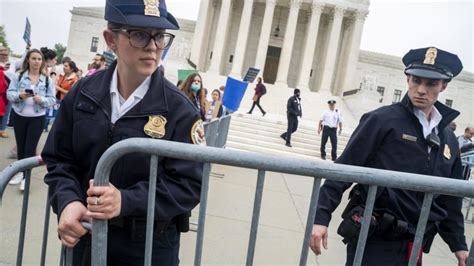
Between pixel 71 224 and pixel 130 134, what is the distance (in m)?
0.50

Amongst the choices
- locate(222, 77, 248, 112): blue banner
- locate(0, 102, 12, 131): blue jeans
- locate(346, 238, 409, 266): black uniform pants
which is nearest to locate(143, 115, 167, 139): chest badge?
locate(346, 238, 409, 266): black uniform pants

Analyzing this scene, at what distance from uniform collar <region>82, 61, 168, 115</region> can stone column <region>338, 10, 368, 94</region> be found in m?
41.3

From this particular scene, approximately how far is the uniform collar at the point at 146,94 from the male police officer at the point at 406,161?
1312 mm

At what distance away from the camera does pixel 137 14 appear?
195 centimetres

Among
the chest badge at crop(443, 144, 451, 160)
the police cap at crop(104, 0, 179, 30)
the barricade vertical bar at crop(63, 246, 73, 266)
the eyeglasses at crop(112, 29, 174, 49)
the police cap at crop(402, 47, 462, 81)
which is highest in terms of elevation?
the police cap at crop(402, 47, 462, 81)

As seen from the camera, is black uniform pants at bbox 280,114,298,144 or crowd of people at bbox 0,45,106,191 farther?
black uniform pants at bbox 280,114,298,144

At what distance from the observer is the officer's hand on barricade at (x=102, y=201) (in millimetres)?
1685

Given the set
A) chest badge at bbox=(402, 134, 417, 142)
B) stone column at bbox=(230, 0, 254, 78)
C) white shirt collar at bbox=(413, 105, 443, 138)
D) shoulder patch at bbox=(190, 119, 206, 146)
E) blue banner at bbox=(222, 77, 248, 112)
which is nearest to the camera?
shoulder patch at bbox=(190, 119, 206, 146)

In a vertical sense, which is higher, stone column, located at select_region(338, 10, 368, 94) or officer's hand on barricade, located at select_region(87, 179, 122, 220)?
stone column, located at select_region(338, 10, 368, 94)

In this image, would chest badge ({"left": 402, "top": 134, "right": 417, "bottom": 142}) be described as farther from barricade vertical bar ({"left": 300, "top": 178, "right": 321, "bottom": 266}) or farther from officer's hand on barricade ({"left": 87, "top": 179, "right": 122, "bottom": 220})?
officer's hand on barricade ({"left": 87, "top": 179, "right": 122, "bottom": 220})

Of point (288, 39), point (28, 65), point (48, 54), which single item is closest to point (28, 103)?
point (28, 65)

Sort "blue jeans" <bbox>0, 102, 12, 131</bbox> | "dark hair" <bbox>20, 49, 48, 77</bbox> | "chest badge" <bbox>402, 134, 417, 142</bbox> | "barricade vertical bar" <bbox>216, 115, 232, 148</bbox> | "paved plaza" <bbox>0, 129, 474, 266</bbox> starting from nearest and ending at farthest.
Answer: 1. "chest badge" <bbox>402, 134, 417, 142</bbox>
2. "paved plaza" <bbox>0, 129, 474, 266</bbox>
3. "dark hair" <bbox>20, 49, 48, 77</bbox>
4. "blue jeans" <bbox>0, 102, 12, 131</bbox>
5. "barricade vertical bar" <bbox>216, 115, 232, 148</bbox>

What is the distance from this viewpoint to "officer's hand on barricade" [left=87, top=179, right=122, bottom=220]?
1.68m

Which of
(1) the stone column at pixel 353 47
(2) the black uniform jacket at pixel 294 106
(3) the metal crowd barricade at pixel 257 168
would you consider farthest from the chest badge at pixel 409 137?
(1) the stone column at pixel 353 47
